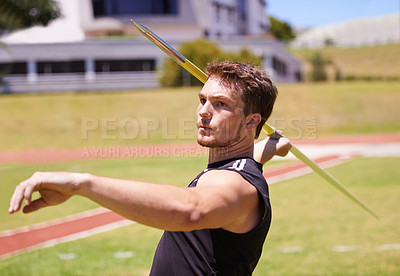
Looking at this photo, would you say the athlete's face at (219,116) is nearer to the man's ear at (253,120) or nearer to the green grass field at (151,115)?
the man's ear at (253,120)

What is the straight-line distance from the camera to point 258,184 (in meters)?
1.92

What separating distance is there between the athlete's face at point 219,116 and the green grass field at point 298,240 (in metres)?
3.99

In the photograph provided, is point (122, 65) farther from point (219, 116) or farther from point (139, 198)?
point (139, 198)

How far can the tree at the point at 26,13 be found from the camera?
6666mm

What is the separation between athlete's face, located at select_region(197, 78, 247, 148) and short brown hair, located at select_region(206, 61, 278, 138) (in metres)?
0.03

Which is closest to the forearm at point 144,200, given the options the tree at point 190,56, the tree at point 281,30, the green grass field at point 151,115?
the green grass field at point 151,115

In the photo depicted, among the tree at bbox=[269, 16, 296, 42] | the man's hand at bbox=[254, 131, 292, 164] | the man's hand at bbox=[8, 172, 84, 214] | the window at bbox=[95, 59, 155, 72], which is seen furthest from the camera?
the tree at bbox=[269, 16, 296, 42]

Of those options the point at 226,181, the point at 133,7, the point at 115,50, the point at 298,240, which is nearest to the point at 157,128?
the point at 115,50

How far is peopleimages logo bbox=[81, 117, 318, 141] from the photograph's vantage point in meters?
26.2

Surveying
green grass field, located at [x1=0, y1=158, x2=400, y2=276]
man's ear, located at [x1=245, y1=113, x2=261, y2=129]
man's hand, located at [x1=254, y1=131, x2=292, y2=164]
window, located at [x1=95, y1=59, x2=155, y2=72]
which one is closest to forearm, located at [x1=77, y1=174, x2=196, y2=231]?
man's ear, located at [x1=245, y1=113, x2=261, y2=129]

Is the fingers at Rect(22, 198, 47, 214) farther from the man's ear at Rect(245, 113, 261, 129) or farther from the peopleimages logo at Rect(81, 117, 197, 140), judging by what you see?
the peopleimages logo at Rect(81, 117, 197, 140)

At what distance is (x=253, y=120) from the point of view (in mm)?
2141

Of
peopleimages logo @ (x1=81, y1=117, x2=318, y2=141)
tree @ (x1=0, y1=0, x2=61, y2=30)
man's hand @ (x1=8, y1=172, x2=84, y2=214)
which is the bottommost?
peopleimages logo @ (x1=81, y1=117, x2=318, y2=141)

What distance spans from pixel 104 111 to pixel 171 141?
8298mm
